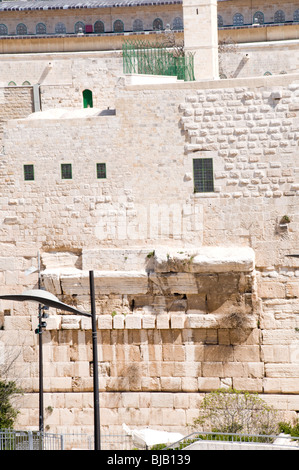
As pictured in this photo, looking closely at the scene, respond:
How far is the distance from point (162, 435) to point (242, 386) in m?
2.16

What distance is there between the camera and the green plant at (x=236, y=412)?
22123 millimetres

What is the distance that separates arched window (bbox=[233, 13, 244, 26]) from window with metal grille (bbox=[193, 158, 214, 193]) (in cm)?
1373

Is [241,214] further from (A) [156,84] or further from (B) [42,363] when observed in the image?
(B) [42,363]

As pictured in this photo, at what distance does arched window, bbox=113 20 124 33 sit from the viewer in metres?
37.3

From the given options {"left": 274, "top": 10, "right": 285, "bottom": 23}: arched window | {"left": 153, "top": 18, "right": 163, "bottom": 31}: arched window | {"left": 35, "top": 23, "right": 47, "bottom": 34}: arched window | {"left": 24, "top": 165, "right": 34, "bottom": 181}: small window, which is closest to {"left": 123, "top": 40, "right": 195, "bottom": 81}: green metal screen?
{"left": 24, "top": 165, "right": 34, "bottom": 181}: small window

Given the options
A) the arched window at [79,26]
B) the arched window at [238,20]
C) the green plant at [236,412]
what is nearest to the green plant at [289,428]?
the green plant at [236,412]

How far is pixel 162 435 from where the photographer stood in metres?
22.6

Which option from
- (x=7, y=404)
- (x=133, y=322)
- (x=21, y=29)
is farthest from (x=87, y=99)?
(x=7, y=404)

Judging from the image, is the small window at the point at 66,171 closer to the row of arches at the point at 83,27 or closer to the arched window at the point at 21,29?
the row of arches at the point at 83,27

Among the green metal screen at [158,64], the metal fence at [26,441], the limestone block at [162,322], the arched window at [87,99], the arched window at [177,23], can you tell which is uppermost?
the arched window at [177,23]

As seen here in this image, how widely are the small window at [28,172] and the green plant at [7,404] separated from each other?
4660 millimetres

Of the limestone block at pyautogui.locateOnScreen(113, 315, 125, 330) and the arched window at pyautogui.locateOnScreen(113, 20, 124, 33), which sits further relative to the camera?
the arched window at pyautogui.locateOnScreen(113, 20, 124, 33)

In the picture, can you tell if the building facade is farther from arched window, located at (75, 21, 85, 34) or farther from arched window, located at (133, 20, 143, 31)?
arched window, located at (75, 21, 85, 34)
